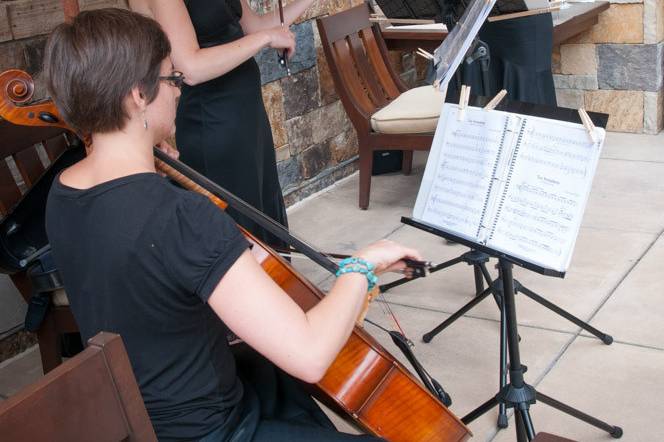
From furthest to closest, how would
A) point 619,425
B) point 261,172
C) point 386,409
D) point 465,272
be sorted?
point 465,272, point 261,172, point 619,425, point 386,409

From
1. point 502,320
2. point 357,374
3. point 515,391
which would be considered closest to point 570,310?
point 502,320

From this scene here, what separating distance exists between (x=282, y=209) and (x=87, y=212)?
139cm

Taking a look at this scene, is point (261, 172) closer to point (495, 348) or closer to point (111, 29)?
point (495, 348)

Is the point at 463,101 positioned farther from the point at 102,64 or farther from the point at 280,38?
the point at 102,64

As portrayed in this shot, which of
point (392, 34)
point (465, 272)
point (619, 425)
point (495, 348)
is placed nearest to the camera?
point (619, 425)

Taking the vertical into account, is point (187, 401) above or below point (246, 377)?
above

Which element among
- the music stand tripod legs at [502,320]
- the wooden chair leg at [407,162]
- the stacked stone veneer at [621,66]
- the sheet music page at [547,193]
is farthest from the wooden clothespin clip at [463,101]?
the stacked stone veneer at [621,66]

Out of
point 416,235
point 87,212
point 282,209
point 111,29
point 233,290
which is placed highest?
point 111,29

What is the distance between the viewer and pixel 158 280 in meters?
1.45

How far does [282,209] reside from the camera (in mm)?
2865

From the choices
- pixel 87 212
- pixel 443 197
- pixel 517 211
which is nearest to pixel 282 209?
pixel 443 197

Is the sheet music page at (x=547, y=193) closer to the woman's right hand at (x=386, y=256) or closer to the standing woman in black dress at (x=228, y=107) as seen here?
the woman's right hand at (x=386, y=256)

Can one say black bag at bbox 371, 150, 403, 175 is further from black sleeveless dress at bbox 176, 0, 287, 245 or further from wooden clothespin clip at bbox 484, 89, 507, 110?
wooden clothespin clip at bbox 484, 89, 507, 110

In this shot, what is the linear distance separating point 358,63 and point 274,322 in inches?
120
